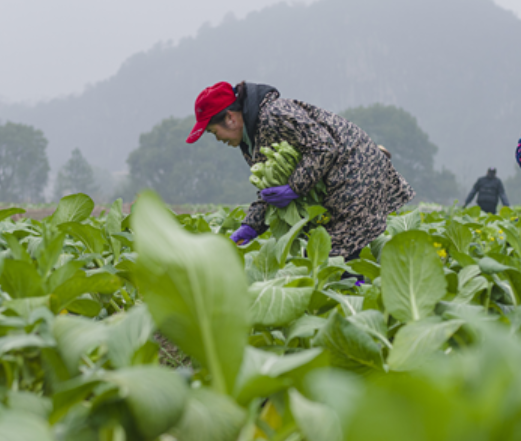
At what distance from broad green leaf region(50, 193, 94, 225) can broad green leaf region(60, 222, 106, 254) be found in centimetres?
7

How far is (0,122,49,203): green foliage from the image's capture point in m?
58.9

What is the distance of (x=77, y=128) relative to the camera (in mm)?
147875

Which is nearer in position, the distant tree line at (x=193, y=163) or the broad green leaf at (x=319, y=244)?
the broad green leaf at (x=319, y=244)

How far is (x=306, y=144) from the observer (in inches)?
93.2

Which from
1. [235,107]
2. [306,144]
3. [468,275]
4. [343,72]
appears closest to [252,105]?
[235,107]

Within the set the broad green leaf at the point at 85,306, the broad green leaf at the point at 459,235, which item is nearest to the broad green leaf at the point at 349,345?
the broad green leaf at the point at 85,306

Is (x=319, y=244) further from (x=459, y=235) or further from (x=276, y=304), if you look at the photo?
(x=459, y=235)

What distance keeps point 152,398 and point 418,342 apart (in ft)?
1.40

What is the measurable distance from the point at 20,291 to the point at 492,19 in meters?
169

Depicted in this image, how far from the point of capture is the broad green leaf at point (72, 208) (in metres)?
1.46

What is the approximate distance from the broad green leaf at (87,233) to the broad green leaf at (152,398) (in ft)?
3.52

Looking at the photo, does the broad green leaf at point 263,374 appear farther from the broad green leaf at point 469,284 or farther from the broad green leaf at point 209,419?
the broad green leaf at point 469,284

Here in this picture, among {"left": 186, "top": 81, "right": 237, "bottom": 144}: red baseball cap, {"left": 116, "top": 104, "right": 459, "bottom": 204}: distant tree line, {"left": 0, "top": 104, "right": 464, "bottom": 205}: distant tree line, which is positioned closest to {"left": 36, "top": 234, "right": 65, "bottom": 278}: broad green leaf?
{"left": 186, "top": 81, "right": 237, "bottom": 144}: red baseball cap

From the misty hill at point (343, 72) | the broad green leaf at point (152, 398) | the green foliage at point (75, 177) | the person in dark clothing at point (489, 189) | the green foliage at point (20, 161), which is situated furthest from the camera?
the misty hill at point (343, 72)
